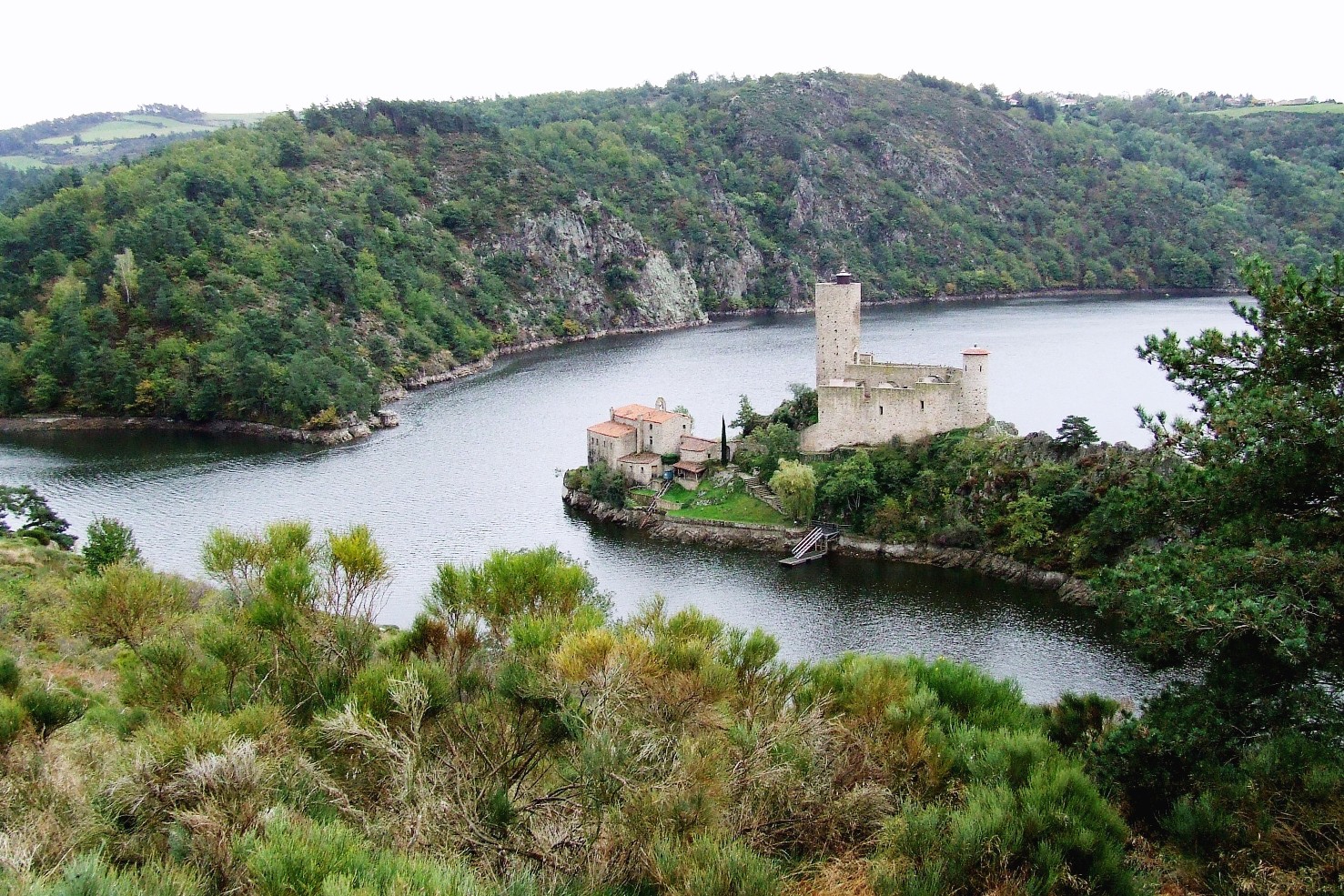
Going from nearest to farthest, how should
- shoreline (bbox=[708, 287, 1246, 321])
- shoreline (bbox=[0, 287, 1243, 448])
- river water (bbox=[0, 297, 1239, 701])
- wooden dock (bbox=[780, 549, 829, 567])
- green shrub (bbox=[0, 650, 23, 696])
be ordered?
green shrub (bbox=[0, 650, 23, 696]) < river water (bbox=[0, 297, 1239, 701]) < wooden dock (bbox=[780, 549, 829, 567]) < shoreline (bbox=[0, 287, 1243, 448]) < shoreline (bbox=[708, 287, 1246, 321])

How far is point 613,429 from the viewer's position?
127ft

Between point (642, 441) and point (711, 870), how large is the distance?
3331cm

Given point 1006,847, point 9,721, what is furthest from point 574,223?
point 1006,847

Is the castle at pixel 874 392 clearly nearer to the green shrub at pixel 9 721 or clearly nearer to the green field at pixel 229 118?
the green shrub at pixel 9 721

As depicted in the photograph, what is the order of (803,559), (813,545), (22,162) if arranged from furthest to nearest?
(22,162) < (813,545) < (803,559)

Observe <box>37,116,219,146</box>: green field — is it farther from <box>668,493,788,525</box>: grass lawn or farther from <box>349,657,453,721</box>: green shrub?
<box>349,657,453,721</box>: green shrub

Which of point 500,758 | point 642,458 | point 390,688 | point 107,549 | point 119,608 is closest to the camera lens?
point 390,688

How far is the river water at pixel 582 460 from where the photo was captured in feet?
83.6

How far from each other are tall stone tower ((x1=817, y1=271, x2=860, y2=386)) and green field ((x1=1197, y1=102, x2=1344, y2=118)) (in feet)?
399

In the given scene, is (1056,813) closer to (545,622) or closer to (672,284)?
(545,622)

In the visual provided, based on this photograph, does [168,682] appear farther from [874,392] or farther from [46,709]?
[874,392]

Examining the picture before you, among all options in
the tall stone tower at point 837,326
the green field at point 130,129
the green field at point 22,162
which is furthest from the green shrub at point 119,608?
the green field at point 130,129

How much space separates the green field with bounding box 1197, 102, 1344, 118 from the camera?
128 meters

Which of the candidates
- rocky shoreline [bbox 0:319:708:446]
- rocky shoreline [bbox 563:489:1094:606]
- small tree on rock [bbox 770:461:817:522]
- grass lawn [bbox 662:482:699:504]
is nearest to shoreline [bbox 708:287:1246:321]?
rocky shoreline [bbox 0:319:708:446]
